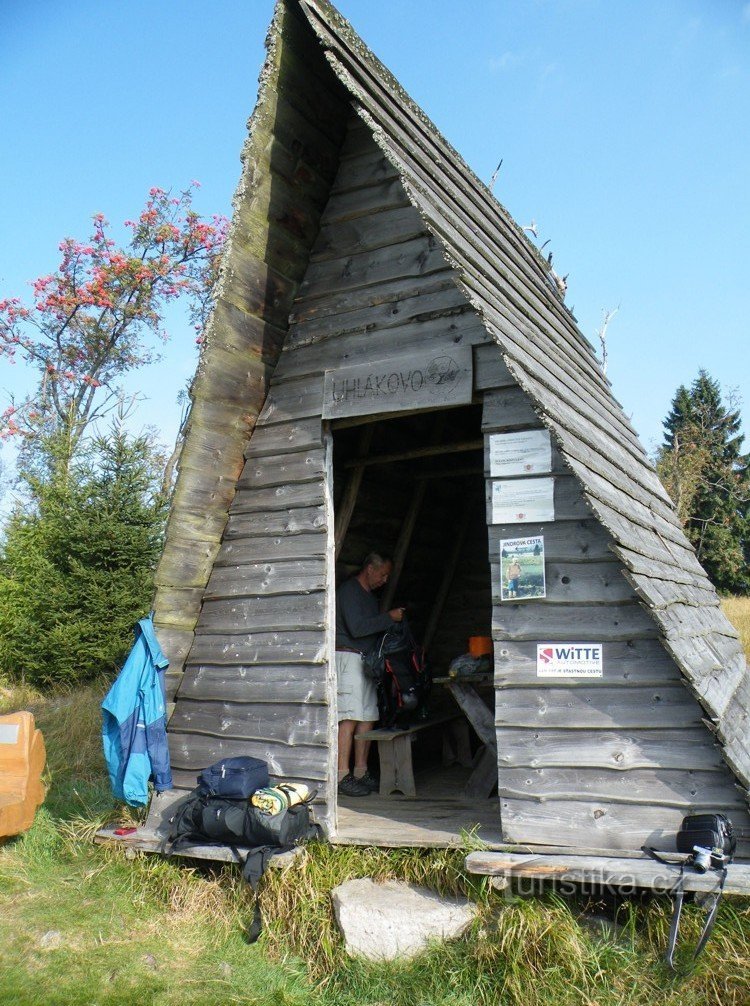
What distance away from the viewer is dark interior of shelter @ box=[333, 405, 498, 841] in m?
7.01

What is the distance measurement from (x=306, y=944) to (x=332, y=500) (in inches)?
108

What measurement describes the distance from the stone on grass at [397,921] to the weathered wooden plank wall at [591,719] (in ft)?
1.64

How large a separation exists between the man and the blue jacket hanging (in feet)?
5.92

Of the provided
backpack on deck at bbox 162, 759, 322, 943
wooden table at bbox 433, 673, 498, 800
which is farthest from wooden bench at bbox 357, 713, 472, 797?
backpack on deck at bbox 162, 759, 322, 943

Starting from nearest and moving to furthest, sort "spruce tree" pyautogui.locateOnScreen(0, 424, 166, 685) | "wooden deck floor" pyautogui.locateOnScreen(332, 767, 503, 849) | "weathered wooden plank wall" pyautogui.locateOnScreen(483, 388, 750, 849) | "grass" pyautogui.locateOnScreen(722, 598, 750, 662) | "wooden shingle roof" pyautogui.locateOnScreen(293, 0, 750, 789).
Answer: "weathered wooden plank wall" pyautogui.locateOnScreen(483, 388, 750, 849) → "wooden shingle roof" pyautogui.locateOnScreen(293, 0, 750, 789) → "wooden deck floor" pyautogui.locateOnScreen(332, 767, 503, 849) → "spruce tree" pyautogui.locateOnScreen(0, 424, 166, 685) → "grass" pyautogui.locateOnScreen(722, 598, 750, 662)

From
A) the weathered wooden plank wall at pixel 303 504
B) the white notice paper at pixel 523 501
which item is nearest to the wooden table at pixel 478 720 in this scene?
the weathered wooden plank wall at pixel 303 504

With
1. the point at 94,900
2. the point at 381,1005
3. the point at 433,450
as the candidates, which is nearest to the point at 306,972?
the point at 381,1005

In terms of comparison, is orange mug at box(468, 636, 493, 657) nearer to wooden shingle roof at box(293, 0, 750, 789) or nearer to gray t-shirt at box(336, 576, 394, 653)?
gray t-shirt at box(336, 576, 394, 653)

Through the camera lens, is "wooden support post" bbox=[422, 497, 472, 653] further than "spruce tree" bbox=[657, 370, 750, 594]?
No

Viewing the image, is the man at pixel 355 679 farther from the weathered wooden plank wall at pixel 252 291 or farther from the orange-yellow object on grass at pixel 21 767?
the orange-yellow object on grass at pixel 21 767

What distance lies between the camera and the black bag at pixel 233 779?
4.55 meters

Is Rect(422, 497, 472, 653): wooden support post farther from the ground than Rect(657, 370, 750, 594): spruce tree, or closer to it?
closer to it

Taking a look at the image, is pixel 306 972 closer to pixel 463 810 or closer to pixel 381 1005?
pixel 381 1005

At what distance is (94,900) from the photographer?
15.9 feet
